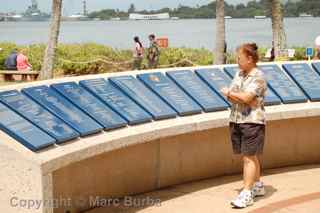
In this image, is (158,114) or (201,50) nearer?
(158,114)

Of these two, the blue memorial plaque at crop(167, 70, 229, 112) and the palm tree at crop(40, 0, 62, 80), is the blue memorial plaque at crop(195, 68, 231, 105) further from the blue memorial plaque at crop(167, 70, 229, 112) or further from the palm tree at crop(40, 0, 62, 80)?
the palm tree at crop(40, 0, 62, 80)

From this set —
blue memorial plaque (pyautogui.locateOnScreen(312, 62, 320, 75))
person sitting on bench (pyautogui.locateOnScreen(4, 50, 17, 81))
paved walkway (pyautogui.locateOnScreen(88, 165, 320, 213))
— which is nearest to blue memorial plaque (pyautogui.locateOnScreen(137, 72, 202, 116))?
paved walkway (pyautogui.locateOnScreen(88, 165, 320, 213))

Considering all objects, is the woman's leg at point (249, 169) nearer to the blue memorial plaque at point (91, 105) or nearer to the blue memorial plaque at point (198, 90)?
the blue memorial plaque at point (198, 90)

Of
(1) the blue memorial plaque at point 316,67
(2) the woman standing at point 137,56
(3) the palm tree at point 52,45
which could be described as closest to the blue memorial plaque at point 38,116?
(1) the blue memorial plaque at point 316,67

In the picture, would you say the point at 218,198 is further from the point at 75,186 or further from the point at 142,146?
the point at 75,186

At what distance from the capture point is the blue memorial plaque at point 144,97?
7.58 metres

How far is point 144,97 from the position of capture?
772cm

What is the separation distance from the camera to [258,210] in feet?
23.6

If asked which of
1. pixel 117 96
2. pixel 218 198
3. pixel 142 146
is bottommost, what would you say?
pixel 218 198

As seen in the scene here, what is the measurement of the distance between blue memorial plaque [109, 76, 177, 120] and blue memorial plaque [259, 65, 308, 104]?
155cm

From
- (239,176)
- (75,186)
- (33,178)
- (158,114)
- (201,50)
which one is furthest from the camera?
(201,50)

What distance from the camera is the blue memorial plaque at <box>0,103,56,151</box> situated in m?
6.09

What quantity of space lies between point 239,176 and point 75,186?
2308 mm

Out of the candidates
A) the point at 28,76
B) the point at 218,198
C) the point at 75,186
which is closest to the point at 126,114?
the point at 75,186
